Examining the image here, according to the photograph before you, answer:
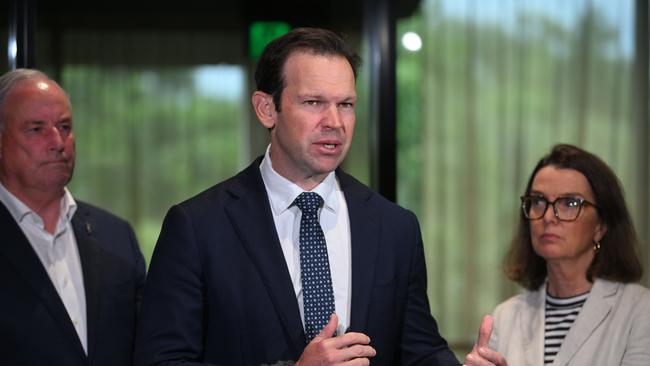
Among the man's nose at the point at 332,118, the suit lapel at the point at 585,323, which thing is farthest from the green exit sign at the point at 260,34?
the man's nose at the point at 332,118

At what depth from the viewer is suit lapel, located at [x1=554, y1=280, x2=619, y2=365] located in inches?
114

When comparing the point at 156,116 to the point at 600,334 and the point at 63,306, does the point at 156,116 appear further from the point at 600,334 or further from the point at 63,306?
the point at 600,334

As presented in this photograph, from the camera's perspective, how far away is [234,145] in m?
4.23

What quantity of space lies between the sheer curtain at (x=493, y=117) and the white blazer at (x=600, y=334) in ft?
3.89

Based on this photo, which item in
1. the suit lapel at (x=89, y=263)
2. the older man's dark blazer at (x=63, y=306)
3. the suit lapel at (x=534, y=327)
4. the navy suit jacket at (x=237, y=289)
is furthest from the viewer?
the suit lapel at (x=534, y=327)

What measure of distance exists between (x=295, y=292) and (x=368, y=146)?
2.01 metres

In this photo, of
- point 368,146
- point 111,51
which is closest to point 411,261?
point 368,146

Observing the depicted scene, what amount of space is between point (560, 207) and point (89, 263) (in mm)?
1523

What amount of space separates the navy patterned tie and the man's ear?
0.68 feet

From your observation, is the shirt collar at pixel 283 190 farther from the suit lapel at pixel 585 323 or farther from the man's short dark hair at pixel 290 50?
the suit lapel at pixel 585 323

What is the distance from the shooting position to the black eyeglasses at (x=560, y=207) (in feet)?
9.87

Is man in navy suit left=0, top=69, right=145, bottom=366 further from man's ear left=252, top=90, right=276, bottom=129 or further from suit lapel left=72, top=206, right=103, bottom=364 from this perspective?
man's ear left=252, top=90, right=276, bottom=129

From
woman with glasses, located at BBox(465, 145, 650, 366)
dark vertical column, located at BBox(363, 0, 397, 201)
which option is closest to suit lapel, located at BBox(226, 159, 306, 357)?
woman with glasses, located at BBox(465, 145, 650, 366)

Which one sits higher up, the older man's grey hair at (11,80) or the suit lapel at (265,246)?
the older man's grey hair at (11,80)
